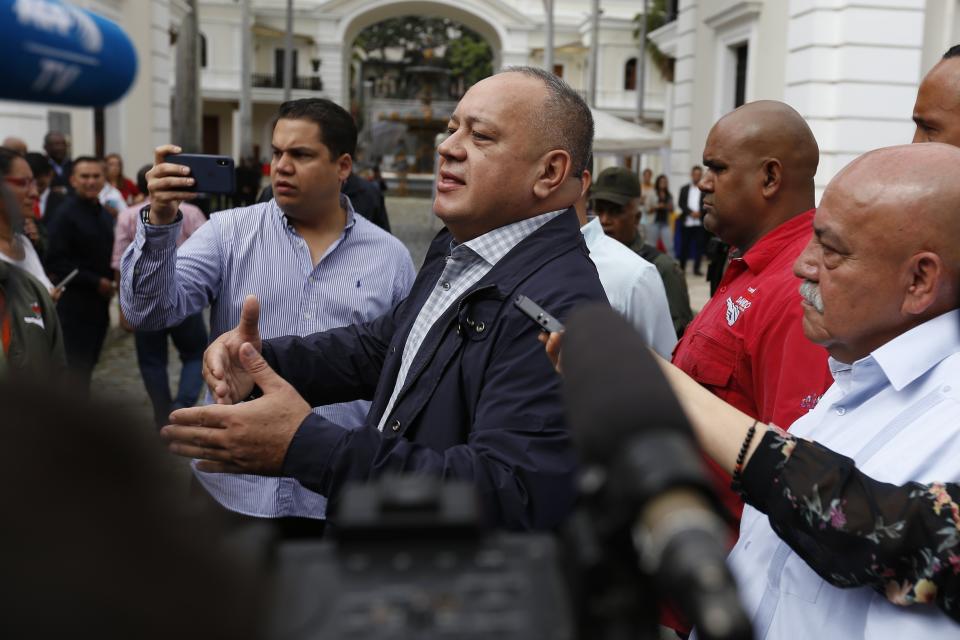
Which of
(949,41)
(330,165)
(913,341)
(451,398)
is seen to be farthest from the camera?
(949,41)

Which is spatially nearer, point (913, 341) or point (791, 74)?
point (913, 341)

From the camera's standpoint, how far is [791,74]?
45.4 ft

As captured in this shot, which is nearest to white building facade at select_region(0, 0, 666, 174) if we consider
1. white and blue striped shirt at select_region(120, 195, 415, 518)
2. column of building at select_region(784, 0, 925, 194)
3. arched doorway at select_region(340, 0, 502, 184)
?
arched doorway at select_region(340, 0, 502, 184)

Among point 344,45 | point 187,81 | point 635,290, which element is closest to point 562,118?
point 635,290

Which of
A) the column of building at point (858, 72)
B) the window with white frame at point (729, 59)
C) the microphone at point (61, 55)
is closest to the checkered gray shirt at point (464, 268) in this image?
the microphone at point (61, 55)

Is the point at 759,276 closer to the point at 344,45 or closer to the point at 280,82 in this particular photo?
the point at 344,45

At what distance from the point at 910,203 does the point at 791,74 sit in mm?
12909

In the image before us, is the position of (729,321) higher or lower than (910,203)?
lower

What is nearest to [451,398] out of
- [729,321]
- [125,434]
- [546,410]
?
[546,410]

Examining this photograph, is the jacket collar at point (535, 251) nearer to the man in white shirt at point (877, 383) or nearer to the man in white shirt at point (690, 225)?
the man in white shirt at point (877, 383)

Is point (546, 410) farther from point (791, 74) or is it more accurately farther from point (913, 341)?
point (791, 74)

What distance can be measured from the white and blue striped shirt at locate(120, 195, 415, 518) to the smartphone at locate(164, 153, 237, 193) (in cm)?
13

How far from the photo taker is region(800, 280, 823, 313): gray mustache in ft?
6.66

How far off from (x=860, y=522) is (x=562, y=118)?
1.36 m
